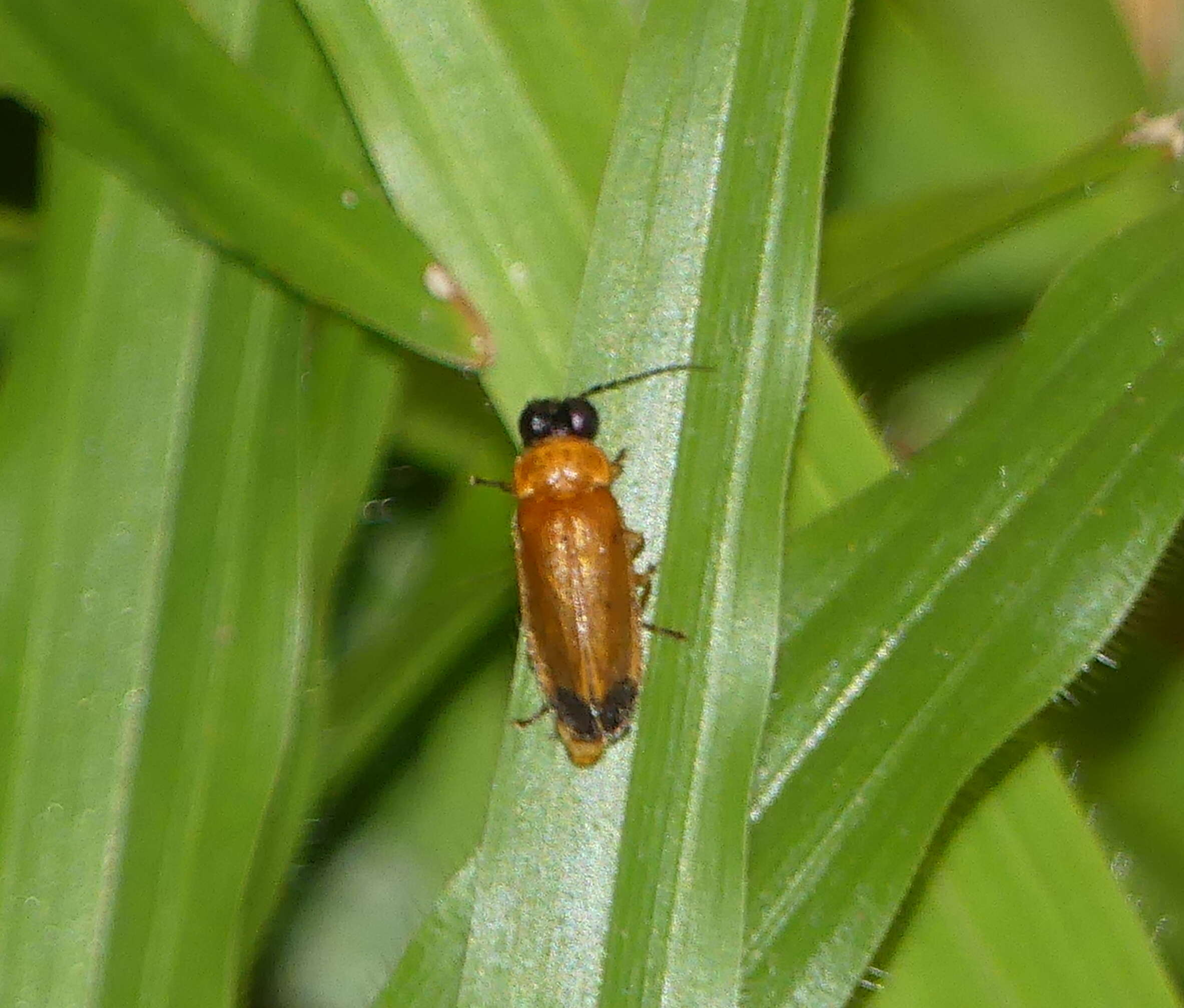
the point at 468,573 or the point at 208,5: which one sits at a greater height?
the point at 208,5

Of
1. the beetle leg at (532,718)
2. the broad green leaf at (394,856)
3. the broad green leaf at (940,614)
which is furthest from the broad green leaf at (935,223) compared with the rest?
the broad green leaf at (394,856)

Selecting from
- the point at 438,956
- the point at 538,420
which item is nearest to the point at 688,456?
the point at 538,420

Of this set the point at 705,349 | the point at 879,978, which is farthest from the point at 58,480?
the point at 879,978

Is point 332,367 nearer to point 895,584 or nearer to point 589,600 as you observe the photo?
point 589,600

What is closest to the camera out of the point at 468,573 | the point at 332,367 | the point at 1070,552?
the point at 1070,552

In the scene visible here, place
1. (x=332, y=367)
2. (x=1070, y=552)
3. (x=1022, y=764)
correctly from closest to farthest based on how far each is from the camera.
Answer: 1. (x=1070, y=552)
2. (x=1022, y=764)
3. (x=332, y=367)

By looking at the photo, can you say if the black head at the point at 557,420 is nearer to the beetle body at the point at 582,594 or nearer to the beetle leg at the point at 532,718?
the beetle body at the point at 582,594
